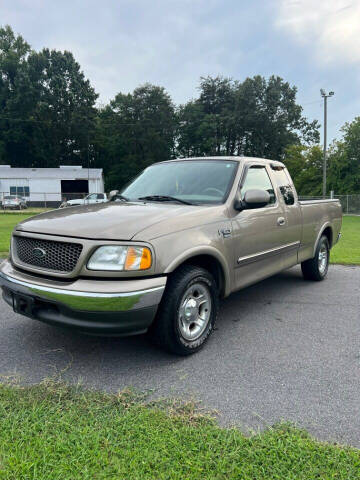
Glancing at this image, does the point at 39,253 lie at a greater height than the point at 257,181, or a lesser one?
lesser

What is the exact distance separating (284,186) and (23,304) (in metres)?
3.57

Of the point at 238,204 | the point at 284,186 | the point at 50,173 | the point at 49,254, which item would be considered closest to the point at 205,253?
the point at 238,204

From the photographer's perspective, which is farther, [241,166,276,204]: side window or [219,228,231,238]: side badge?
[241,166,276,204]: side window

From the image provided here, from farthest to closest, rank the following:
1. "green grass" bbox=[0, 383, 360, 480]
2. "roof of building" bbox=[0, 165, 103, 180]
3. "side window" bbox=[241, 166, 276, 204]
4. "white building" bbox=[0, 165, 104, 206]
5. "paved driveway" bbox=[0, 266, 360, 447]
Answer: "roof of building" bbox=[0, 165, 103, 180] < "white building" bbox=[0, 165, 104, 206] < "side window" bbox=[241, 166, 276, 204] < "paved driveway" bbox=[0, 266, 360, 447] < "green grass" bbox=[0, 383, 360, 480]

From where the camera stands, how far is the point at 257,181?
4.40 metres

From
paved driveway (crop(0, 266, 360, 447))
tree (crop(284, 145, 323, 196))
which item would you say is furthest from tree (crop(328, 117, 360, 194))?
paved driveway (crop(0, 266, 360, 447))

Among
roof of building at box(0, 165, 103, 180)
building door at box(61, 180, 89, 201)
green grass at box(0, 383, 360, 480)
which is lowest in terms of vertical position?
green grass at box(0, 383, 360, 480)

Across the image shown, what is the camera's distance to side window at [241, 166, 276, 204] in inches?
163

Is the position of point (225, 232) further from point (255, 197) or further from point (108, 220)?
point (108, 220)

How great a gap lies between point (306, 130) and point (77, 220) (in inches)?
2371

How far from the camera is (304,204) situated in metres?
5.33

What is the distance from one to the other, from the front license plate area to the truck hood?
1.85 ft

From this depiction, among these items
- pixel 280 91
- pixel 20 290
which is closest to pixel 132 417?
pixel 20 290

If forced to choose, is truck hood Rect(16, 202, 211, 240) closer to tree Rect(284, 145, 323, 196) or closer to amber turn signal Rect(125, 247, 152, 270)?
amber turn signal Rect(125, 247, 152, 270)
